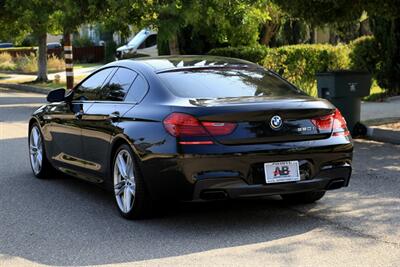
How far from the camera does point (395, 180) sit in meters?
8.05

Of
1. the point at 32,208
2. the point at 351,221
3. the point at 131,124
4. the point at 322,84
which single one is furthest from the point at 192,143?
the point at 322,84

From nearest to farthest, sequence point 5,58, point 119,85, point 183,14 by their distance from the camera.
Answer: point 119,85 → point 183,14 → point 5,58

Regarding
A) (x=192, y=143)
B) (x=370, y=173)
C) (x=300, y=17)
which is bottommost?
(x=370, y=173)

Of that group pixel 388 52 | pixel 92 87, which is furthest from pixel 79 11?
pixel 92 87

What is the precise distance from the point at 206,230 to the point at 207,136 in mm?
863

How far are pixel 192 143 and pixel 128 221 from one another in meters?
1.14

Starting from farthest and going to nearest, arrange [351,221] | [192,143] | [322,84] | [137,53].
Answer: [137,53] → [322,84] → [351,221] → [192,143]

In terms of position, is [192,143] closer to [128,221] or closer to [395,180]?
[128,221]

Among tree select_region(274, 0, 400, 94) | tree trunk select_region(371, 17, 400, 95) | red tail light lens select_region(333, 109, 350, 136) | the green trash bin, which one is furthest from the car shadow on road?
tree trunk select_region(371, 17, 400, 95)

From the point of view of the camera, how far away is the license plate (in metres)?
5.78

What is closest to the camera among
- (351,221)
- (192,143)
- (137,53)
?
(192,143)

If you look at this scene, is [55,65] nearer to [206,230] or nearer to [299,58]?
[299,58]

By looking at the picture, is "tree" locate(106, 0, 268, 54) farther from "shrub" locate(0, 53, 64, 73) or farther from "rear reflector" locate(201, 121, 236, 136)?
"shrub" locate(0, 53, 64, 73)

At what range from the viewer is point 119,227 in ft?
Result: 20.1
